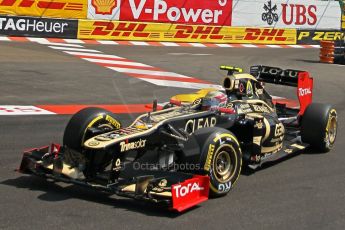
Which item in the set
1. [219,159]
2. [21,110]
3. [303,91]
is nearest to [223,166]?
[219,159]

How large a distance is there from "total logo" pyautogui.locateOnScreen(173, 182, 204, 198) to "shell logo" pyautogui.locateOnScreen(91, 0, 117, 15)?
19.9m

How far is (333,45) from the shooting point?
23.5 m

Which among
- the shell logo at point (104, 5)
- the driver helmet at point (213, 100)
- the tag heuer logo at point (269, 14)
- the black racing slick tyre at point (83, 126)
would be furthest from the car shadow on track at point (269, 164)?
the tag heuer logo at point (269, 14)

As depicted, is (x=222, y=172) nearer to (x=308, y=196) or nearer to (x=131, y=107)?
(x=308, y=196)

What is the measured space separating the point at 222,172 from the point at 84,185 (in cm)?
152

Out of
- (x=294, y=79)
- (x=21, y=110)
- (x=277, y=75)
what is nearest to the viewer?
(x=294, y=79)

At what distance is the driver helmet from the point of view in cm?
674

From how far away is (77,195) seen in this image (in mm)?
5727

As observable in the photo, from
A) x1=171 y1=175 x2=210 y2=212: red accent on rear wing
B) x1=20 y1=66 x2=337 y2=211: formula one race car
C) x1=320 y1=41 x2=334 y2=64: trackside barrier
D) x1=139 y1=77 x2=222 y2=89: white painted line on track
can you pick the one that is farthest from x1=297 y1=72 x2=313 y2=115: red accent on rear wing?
x1=320 y1=41 x2=334 y2=64: trackside barrier

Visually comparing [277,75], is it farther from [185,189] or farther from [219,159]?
[185,189]

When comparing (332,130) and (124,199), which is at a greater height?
(332,130)

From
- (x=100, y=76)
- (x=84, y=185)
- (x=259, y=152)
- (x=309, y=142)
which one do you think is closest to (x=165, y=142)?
(x=84, y=185)

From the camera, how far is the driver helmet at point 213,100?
6742 mm

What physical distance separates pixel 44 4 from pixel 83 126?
58.0ft
